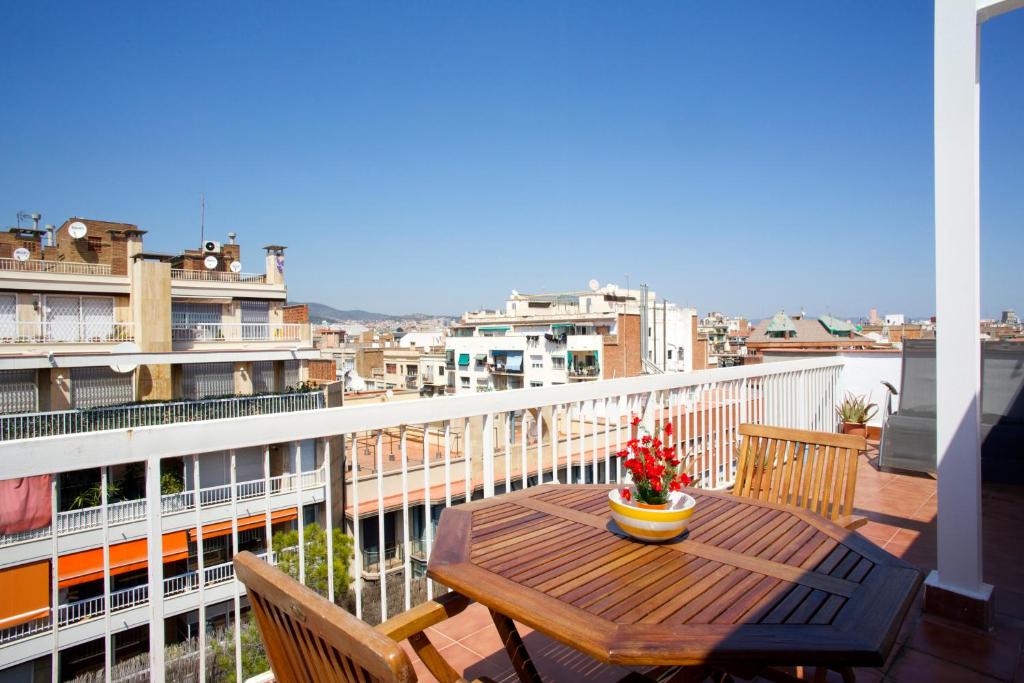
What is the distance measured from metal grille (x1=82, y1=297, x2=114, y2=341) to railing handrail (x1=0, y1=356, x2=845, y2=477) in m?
28.5

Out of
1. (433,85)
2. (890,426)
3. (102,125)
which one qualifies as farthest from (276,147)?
(890,426)

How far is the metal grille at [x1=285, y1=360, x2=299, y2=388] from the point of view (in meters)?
28.8

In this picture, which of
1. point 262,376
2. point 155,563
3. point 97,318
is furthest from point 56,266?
point 155,563

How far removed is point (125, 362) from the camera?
78.8 feet

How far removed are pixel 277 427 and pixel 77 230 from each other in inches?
1225

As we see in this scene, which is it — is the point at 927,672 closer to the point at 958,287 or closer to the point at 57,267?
the point at 958,287

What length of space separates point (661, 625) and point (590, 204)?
219 feet

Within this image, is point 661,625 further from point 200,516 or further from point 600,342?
point 600,342

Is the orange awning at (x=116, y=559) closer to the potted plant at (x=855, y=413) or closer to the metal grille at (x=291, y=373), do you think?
the potted plant at (x=855, y=413)

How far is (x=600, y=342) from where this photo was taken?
1781 inches

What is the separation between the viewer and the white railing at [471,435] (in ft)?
5.42

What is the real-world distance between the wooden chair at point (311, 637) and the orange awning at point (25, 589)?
1503 mm

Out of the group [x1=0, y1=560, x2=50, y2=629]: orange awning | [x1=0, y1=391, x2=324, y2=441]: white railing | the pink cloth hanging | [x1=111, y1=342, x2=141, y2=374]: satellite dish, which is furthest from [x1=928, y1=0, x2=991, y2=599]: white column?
[x1=111, y1=342, x2=141, y2=374]: satellite dish

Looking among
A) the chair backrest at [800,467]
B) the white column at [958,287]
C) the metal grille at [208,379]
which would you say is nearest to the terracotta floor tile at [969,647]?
the white column at [958,287]
